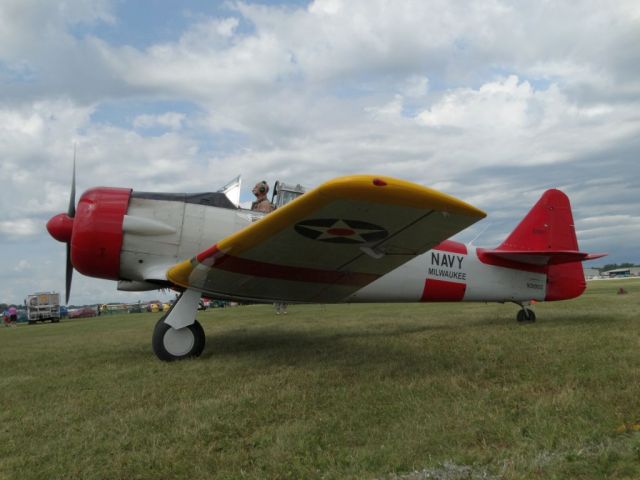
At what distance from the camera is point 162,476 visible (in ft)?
7.26

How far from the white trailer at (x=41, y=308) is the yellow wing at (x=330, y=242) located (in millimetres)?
30007

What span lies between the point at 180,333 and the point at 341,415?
127 inches

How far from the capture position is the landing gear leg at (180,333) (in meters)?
5.52

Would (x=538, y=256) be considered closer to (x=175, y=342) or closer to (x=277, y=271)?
(x=277, y=271)

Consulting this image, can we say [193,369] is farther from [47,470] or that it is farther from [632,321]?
[632,321]

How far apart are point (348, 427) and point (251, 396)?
3.46 ft

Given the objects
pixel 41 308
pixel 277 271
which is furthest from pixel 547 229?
pixel 41 308

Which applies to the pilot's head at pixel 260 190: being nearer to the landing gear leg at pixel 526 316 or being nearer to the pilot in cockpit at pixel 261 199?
the pilot in cockpit at pixel 261 199

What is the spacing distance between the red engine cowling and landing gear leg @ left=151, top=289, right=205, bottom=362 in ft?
3.40

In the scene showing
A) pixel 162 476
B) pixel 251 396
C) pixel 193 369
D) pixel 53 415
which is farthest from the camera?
pixel 193 369

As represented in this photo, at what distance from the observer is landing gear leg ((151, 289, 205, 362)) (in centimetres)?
552

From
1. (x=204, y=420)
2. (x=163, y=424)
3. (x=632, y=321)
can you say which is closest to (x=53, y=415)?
(x=163, y=424)

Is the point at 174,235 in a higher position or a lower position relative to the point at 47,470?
higher

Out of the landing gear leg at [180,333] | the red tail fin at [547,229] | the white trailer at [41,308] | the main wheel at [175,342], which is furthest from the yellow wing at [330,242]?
the white trailer at [41,308]
